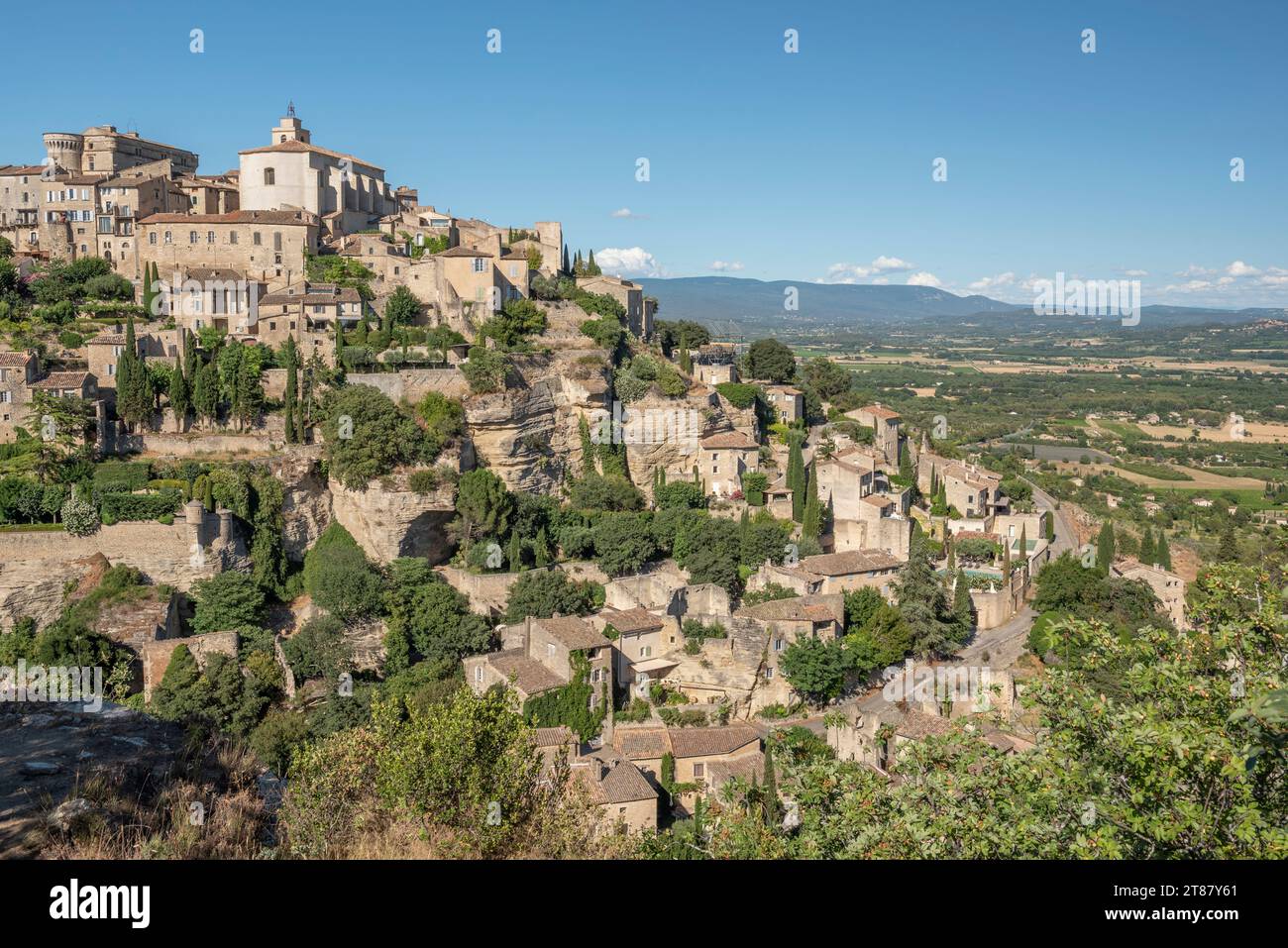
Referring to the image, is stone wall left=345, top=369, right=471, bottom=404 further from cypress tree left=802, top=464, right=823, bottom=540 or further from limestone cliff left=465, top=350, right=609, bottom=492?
cypress tree left=802, top=464, right=823, bottom=540

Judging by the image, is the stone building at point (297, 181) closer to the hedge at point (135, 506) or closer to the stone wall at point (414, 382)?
the stone wall at point (414, 382)

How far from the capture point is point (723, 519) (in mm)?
31484

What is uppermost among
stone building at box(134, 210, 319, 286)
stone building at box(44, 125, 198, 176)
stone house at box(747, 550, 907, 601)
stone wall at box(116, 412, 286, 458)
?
stone building at box(44, 125, 198, 176)

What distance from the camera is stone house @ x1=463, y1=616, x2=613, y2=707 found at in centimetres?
2446

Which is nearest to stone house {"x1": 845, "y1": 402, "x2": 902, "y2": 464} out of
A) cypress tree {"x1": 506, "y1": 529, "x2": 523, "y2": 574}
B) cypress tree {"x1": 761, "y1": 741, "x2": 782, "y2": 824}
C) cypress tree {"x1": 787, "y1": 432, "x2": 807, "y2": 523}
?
cypress tree {"x1": 787, "y1": 432, "x2": 807, "y2": 523}

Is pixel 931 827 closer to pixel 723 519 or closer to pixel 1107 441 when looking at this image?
pixel 723 519

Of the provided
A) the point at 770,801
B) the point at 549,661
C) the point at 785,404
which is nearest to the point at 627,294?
the point at 785,404

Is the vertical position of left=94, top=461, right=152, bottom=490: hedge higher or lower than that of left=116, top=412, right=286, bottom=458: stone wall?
lower

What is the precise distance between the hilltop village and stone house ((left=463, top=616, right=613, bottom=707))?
95 mm

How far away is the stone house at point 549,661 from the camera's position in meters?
24.5

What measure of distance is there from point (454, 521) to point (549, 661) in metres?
6.36
